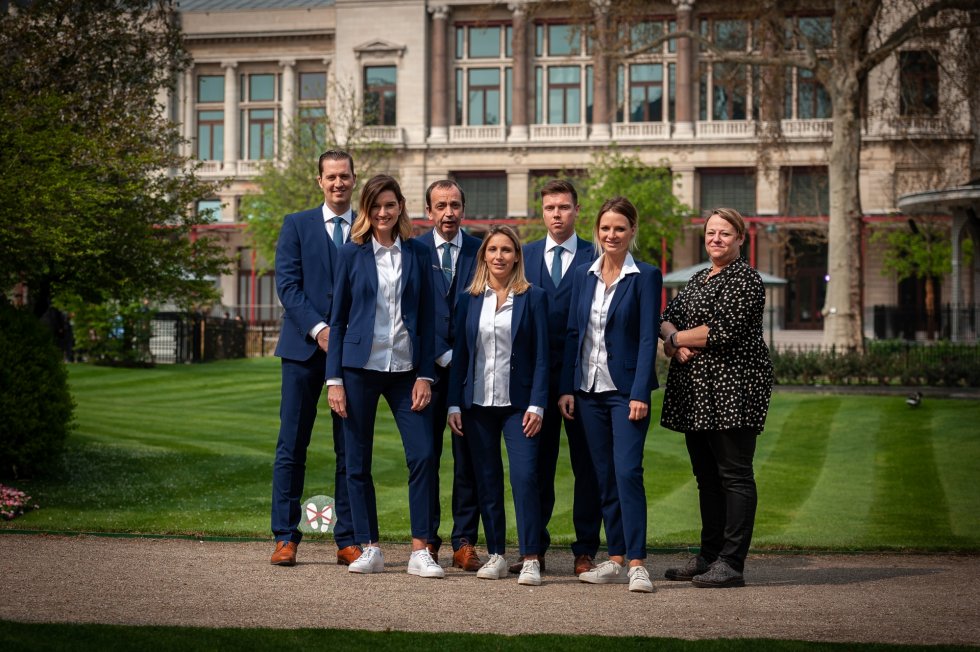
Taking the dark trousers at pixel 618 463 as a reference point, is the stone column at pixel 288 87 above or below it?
above

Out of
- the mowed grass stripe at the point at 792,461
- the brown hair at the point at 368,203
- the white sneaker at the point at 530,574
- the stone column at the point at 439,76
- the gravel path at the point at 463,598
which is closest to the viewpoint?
the gravel path at the point at 463,598

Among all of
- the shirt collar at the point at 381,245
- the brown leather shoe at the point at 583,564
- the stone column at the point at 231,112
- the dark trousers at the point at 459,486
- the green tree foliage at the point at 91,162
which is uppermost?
the stone column at the point at 231,112

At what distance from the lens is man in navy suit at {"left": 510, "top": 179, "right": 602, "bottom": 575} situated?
869 cm

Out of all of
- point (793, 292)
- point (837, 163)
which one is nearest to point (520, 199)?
point (793, 292)

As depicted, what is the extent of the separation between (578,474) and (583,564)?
60 cm

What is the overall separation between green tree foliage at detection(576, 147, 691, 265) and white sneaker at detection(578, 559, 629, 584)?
43709 mm

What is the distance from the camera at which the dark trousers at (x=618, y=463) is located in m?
8.22

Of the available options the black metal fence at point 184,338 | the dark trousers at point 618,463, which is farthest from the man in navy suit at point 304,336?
the black metal fence at point 184,338

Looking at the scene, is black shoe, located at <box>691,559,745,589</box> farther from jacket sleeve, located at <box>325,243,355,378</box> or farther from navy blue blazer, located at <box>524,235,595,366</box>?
jacket sleeve, located at <box>325,243,355,378</box>

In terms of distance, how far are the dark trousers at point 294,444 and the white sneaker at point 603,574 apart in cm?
170

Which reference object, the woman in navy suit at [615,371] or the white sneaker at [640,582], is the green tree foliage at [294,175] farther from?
the white sneaker at [640,582]

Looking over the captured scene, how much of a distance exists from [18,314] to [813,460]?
1017 centimetres

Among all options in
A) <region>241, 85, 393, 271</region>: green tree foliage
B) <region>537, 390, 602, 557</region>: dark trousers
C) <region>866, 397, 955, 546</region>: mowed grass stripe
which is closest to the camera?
<region>537, 390, 602, 557</region>: dark trousers

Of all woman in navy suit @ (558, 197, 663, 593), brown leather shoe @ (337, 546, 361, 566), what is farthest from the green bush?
woman in navy suit @ (558, 197, 663, 593)
